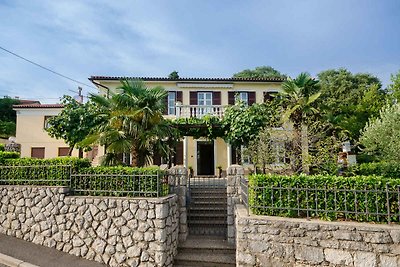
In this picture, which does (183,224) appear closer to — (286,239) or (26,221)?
(286,239)

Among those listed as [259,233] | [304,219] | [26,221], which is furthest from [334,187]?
[26,221]

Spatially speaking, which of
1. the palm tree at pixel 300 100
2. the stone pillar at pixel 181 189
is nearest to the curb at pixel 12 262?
the stone pillar at pixel 181 189

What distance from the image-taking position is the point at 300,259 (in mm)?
4844

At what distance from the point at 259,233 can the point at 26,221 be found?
23.2 ft

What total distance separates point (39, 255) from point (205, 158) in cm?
1237

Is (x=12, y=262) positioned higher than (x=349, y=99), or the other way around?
(x=349, y=99)

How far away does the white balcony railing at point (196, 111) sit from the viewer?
48.0ft

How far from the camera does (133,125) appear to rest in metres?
8.51

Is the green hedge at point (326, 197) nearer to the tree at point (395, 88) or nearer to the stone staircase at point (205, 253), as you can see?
the stone staircase at point (205, 253)

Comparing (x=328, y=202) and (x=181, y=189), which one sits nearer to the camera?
(x=328, y=202)

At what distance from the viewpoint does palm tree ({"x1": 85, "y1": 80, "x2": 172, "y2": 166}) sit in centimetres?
853

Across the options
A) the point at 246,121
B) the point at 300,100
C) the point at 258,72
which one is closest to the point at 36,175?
the point at 246,121

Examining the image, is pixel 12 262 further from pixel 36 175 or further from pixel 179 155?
pixel 179 155

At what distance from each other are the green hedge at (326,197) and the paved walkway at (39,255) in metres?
4.73
